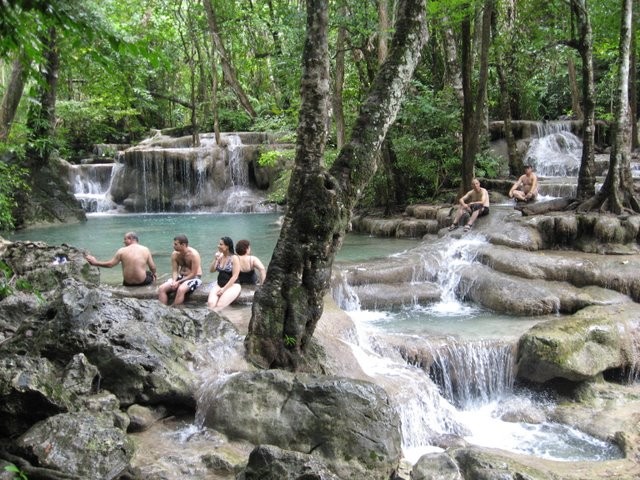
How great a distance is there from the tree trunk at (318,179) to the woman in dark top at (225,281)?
246 centimetres

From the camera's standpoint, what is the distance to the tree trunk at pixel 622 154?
11227 mm

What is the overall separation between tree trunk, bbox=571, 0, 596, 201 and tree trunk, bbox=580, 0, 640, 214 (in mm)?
625

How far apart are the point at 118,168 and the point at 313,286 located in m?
20.5

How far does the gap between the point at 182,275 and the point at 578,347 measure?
564 cm

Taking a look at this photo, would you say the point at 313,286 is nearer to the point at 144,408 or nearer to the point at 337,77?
the point at 144,408

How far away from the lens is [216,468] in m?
4.11

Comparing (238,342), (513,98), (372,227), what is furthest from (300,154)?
(513,98)

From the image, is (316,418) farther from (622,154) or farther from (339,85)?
(339,85)

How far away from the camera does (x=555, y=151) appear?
794 inches

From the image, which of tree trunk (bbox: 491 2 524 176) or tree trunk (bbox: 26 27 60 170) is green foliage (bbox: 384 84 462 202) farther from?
tree trunk (bbox: 26 27 60 170)

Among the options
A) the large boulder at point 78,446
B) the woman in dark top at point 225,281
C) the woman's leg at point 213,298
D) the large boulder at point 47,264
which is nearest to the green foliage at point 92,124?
the large boulder at point 47,264

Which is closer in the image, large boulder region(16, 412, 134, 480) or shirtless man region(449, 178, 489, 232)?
large boulder region(16, 412, 134, 480)

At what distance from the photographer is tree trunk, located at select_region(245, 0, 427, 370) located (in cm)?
530

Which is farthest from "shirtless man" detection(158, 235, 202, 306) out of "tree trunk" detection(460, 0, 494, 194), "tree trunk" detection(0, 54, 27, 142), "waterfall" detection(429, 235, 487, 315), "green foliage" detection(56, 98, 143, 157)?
"green foliage" detection(56, 98, 143, 157)
